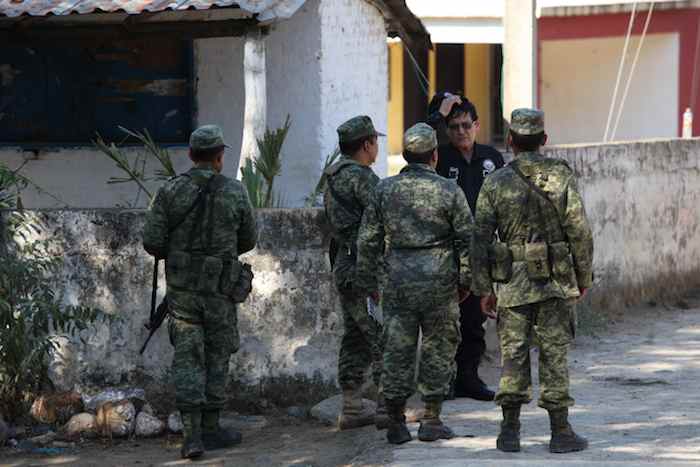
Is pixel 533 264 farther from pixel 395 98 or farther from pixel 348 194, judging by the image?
pixel 395 98

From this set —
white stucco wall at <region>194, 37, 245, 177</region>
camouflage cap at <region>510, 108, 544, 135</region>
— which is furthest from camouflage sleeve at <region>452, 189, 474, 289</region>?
white stucco wall at <region>194, 37, 245, 177</region>

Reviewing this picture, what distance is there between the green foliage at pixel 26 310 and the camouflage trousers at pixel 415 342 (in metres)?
2.04

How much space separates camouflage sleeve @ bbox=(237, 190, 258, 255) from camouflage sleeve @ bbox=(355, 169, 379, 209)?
1.96 feet

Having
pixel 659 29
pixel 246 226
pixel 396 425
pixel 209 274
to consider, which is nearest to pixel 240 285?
pixel 209 274

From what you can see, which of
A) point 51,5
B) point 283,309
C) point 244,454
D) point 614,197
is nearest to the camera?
point 244,454

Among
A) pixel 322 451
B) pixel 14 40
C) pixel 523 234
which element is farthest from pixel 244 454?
pixel 14 40

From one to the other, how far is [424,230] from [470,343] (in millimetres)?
1582

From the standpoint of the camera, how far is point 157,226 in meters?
7.82

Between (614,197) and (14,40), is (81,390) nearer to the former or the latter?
(14,40)

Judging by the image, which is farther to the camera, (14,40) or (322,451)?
(14,40)

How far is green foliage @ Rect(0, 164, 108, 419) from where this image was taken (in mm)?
8609

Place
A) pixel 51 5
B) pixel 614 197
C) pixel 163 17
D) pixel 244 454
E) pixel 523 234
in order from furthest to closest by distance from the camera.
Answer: pixel 614 197 < pixel 163 17 < pixel 51 5 < pixel 244 454 < pixel 523 234

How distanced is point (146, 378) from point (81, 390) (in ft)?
1.36

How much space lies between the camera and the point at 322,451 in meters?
8.10
